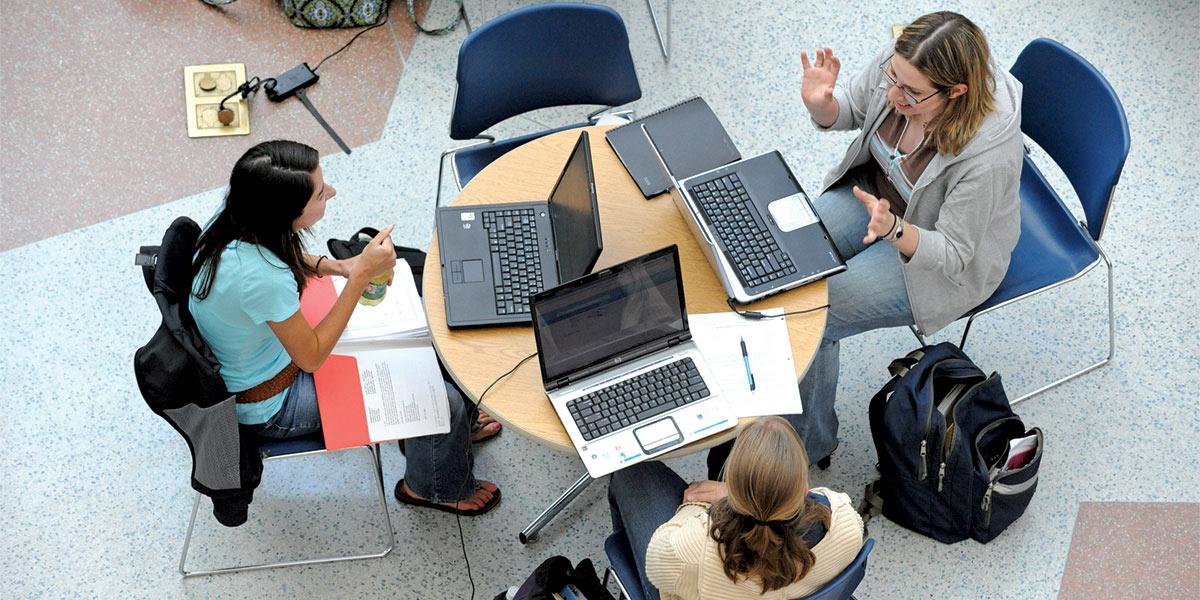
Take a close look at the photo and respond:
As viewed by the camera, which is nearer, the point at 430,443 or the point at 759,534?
the point at 759,534

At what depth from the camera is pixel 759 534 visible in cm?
190

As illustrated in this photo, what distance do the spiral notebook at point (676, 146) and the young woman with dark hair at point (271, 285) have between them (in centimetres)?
61

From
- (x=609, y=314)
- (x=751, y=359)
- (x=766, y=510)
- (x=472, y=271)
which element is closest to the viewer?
(x=766, y=510)

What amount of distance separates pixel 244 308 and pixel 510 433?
988 millimetres

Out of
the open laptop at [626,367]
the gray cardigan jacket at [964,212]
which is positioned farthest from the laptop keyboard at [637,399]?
the gray cardigan jacket at [964,212]

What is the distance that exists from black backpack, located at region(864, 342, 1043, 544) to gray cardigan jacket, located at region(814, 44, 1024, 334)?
139mm

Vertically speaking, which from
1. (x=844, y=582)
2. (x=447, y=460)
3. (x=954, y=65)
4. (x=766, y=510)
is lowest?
(x=447, y=460)

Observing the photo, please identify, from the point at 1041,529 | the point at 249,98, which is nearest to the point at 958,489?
the point at 1041,529

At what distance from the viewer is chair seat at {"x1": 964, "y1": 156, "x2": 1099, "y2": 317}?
275cm

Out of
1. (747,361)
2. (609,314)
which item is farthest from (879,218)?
(609,314)

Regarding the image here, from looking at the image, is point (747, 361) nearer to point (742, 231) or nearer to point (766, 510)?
point (742, 231)

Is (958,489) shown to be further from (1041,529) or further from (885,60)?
(885,60)

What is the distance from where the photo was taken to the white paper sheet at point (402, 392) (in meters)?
2.48

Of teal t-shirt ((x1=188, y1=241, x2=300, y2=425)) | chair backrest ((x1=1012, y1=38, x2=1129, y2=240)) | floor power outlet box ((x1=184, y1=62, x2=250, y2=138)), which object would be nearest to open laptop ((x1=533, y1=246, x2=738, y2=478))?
teal t-shirt ((x1=188, y1=241, x2=300, y2=425))
